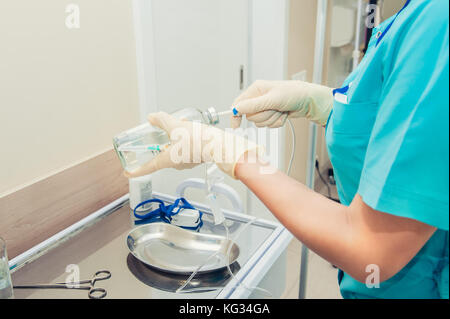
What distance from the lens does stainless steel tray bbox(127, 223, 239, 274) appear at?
1.08m

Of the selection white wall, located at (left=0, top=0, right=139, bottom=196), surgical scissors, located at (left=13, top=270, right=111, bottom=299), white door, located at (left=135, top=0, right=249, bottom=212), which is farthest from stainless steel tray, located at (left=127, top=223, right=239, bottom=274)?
white door, located at (left=135, top=0, right=249, bottom=212)

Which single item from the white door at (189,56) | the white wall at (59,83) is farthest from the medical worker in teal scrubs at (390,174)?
the white door at (189,56)

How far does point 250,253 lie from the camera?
44.3 inches

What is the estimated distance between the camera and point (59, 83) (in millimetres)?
1173

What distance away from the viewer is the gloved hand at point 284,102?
1.09 m

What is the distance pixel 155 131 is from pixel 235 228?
15.8 inches

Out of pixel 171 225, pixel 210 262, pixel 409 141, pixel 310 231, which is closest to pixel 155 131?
pixel 171 225

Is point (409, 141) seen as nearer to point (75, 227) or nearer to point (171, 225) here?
point (171, 225)

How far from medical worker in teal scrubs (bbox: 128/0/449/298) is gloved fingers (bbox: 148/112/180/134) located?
0.76 ft

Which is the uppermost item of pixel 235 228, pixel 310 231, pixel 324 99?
pixel 324 99

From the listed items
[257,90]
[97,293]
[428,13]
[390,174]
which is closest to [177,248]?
[97,293]

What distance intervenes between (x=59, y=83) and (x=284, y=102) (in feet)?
2.15

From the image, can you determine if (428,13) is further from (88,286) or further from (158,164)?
(88,286)

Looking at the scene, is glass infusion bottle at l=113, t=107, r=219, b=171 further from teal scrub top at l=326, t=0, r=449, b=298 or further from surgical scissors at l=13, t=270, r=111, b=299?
teal scrub top at l=326, t=0, r=449, b=298
